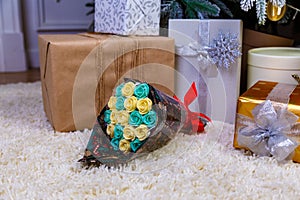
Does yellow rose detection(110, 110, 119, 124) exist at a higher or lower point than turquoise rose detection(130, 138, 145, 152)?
higher

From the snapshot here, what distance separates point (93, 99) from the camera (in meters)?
0.77

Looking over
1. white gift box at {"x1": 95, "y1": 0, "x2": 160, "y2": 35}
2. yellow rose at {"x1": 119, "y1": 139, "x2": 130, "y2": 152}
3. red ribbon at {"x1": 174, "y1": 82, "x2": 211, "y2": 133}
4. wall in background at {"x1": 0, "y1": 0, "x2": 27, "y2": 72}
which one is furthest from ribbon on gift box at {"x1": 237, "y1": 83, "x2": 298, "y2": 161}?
wall in background at {"x1": 0, "y1": 0, "x2": 27, "y2": 72}

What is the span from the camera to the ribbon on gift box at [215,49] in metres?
0.78

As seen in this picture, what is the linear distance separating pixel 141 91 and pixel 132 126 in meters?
0.06

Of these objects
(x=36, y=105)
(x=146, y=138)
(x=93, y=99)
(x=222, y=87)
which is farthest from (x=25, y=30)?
(x=146, y=138)

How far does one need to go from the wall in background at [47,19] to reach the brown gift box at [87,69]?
1078 mm

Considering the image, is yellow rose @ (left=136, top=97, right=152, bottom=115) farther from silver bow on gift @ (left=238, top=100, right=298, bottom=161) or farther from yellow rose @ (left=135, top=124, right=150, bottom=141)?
silver bow on gift @ (left=238, top=100, right=298, bottom=161)

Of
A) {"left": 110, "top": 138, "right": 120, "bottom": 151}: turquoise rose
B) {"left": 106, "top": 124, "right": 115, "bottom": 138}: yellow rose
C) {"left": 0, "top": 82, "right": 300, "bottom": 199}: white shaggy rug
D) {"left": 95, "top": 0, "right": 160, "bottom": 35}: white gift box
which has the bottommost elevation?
{"left": 0, "top": 82, "right": 300, "bottom": 199}: white shaggy rug

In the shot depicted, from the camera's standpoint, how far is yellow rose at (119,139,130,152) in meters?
0.58

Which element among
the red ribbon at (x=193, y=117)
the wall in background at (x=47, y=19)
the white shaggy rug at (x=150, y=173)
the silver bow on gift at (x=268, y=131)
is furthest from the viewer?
the wall in background at (x=47, y=19)

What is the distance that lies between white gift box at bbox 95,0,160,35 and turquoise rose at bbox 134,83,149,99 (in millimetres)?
244

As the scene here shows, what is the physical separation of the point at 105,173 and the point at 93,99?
10.3 inches

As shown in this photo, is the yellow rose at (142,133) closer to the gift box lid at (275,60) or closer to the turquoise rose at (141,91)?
the turquoise rose at (141,91)

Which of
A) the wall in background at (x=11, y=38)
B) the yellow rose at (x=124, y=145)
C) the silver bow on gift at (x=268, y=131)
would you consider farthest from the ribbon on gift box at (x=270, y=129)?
the wall in background at (x=11, y=38)
